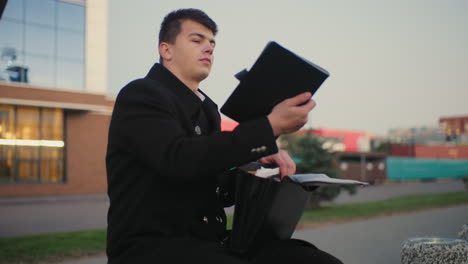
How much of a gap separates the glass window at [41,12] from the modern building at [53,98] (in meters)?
0.05

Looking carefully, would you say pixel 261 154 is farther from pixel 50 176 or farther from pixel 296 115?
pixel 50 176

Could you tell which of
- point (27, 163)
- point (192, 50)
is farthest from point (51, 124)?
point (192, 50)

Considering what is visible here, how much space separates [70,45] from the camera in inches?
1032

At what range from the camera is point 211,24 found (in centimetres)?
224

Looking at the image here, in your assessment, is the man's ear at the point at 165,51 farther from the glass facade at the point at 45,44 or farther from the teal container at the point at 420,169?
the teal container at the point at 420,169

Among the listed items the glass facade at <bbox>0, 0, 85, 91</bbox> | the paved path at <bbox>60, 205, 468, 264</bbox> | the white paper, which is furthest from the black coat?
the glass facade at <bbox>0, 0, 85, 91</bbox>

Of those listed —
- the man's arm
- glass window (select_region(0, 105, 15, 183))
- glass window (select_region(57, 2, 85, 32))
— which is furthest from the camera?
glass window (select_region(57, 2, 85, 32))

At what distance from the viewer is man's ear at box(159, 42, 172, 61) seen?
2221mm

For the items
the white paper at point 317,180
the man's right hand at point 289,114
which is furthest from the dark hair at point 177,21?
the white paper at point 317,180

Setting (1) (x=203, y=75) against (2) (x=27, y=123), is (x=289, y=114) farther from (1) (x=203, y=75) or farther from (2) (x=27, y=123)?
(2) (x=27, y=123)

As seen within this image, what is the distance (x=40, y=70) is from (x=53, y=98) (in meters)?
1.75

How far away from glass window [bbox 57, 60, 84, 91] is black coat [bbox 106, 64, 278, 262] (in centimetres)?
2576

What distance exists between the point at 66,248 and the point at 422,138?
104 metres

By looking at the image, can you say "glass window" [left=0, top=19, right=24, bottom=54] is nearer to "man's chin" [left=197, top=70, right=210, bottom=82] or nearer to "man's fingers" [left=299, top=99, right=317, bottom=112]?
"man's chin" [left=197, top=70, right=210, bottom=82]
